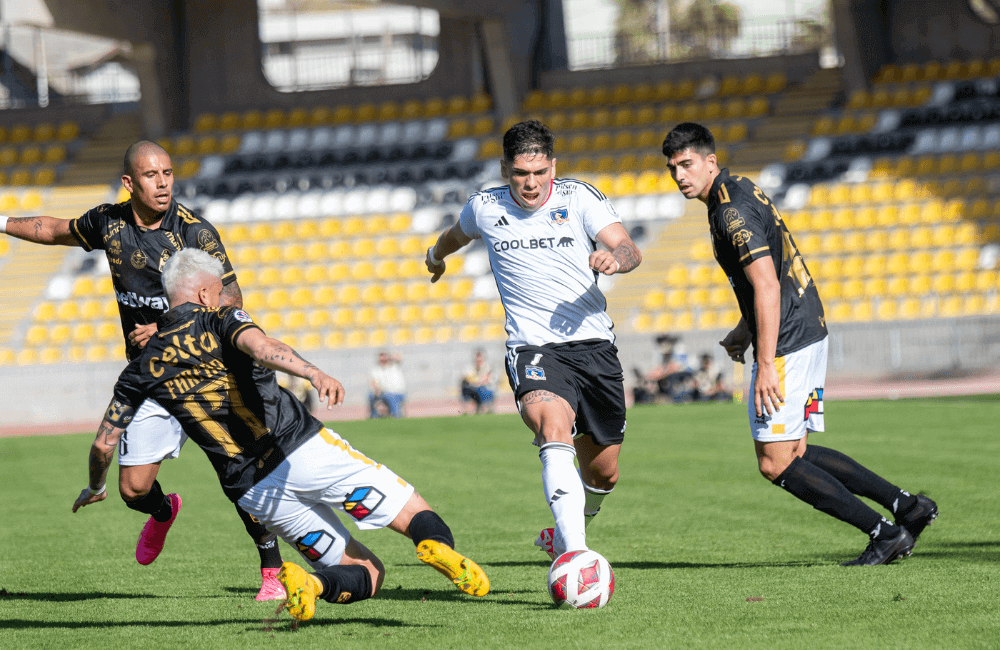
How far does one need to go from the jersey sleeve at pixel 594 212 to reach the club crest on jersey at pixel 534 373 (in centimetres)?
73

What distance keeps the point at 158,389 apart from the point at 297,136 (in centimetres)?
2439

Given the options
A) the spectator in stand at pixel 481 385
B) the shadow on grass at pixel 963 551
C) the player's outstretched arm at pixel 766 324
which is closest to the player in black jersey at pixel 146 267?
the player's outstretched arm at pixel 766 324

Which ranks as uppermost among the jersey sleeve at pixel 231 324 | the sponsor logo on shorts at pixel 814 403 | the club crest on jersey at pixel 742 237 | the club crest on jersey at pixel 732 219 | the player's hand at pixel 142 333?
the club crest on jersey at pixel 732 219

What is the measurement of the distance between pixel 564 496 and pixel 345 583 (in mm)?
1074

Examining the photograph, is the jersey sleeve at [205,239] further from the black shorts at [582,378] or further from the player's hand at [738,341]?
the player's hand at [738,341]

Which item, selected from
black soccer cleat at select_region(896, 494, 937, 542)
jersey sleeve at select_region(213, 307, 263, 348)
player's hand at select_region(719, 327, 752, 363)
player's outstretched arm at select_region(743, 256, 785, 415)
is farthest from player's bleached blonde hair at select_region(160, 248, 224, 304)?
black soccer cleat at select_region(896, 494, 937, 542)

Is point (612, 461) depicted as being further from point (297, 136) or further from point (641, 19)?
point (641, 19)

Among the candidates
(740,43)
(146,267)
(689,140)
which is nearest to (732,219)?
(689,140)

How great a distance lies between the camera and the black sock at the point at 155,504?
5.77m

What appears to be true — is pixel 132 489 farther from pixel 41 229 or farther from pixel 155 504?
pixel 41 229

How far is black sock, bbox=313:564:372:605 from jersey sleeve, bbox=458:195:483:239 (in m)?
2.02

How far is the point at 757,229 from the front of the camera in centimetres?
550

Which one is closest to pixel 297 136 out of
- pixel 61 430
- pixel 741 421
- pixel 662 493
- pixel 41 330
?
pixel 41 330

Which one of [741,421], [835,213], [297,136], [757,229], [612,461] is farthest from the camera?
[297,136]
